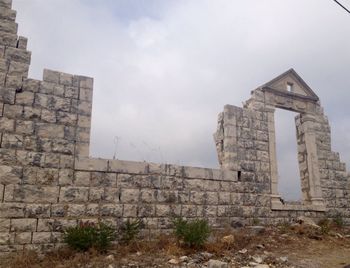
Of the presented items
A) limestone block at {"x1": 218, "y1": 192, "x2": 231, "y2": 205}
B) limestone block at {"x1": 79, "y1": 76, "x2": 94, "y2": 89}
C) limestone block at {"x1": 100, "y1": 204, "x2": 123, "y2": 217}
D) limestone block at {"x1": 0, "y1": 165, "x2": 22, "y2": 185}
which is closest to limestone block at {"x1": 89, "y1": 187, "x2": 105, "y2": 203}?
limestone block at {"x1": 100, "y1": 204, "x2": 123, "y2": 217}

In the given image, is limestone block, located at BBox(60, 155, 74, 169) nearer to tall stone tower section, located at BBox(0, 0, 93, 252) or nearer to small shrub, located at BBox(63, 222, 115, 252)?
tall stone tower section, located at BBox(0, 0, 93, 252)

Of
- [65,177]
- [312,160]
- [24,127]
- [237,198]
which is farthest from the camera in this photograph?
[312,160]

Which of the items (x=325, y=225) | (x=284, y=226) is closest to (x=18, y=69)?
(x=284, y=226)

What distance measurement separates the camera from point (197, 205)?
8.05 metres

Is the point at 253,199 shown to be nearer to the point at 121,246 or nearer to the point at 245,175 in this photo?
the point at 245,175

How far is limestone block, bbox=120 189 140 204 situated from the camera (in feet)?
23.8

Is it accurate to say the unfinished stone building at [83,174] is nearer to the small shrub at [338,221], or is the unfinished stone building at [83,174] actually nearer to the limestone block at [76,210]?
the limestone block at [76,210]

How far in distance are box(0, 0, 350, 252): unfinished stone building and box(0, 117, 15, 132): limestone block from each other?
17 mm

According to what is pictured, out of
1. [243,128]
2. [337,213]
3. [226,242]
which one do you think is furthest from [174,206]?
[337,213]

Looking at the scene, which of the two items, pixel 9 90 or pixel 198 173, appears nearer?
pixel 9 90

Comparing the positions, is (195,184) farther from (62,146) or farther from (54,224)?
(54,224)

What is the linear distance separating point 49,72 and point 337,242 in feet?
24.6

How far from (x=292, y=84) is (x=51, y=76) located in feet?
23.9

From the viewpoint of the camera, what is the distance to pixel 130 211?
7250 millimetres
